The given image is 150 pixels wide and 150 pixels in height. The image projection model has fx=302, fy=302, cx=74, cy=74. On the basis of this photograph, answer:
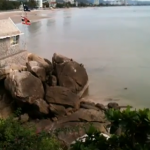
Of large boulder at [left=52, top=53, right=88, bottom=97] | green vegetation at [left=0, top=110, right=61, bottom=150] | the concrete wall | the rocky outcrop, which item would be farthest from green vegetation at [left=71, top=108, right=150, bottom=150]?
the concrete wall

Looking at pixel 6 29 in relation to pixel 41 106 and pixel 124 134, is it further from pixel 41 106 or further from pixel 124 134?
pixel 124 134

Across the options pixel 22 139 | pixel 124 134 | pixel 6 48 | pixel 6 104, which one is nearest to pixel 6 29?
pixel 6 48

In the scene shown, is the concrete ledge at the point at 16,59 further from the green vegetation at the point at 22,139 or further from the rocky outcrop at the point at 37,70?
the green vegetation at the point at 22,139

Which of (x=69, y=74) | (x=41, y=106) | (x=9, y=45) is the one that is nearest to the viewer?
(x=41, y=106)

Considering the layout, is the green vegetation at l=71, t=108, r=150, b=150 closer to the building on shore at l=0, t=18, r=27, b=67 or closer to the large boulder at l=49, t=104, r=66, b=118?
the large boulder at l=49, t=104, r=66, b=118

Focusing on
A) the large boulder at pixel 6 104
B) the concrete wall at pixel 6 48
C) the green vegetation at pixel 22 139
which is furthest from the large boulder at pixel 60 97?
the green vegetation at pixel 22 139

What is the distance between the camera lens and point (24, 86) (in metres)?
10.1

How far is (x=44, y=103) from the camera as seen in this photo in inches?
394

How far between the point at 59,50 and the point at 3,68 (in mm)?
14723

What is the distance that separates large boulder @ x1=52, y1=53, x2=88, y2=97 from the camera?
1161cm

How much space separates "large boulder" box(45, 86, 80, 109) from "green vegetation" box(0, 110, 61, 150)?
16.3 ft

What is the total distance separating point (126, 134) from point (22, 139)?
6.28 feet

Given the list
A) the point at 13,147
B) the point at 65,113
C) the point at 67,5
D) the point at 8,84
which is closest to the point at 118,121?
the point at 13,147

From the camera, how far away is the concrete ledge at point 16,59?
12234mm
